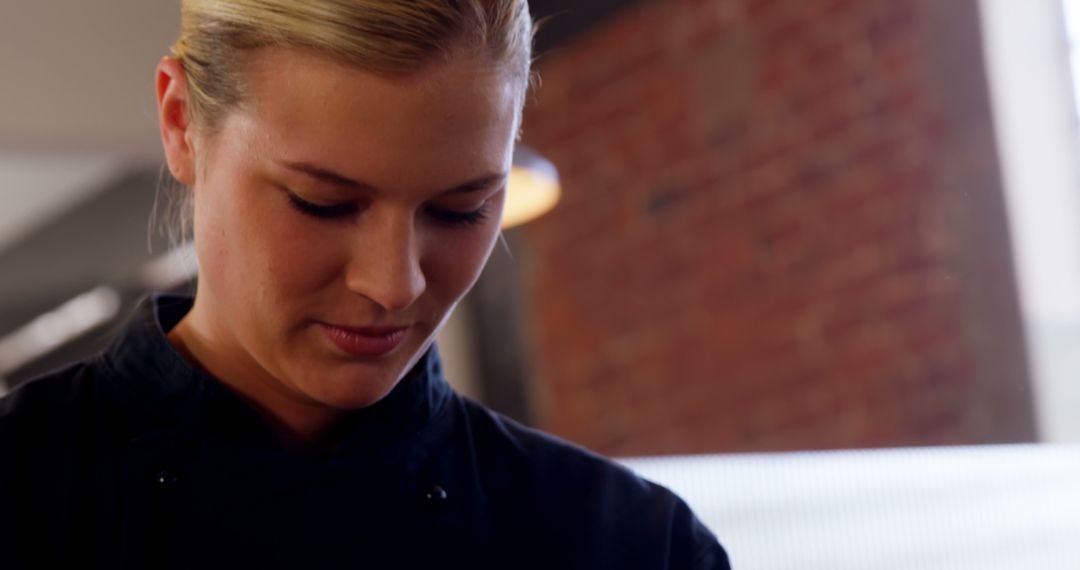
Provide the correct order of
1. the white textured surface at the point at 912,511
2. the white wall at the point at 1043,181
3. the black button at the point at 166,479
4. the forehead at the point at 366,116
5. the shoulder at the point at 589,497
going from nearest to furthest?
1. the forehead at the point at 366,116
2. the black button at the point at 166,479
3. the shoulder at the point at 589,497
4. the white textured surface at the point at 912,511
5. the white wall at the point at 1043,181

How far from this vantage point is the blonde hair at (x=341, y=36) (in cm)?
119

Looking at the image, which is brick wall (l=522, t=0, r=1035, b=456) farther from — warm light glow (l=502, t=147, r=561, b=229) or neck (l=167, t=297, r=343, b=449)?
neck (l=167, t=297, r=343, b=449)

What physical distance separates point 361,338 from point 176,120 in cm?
25

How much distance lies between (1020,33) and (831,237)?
2.37 ft

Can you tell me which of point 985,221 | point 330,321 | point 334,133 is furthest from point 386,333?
point 985,221

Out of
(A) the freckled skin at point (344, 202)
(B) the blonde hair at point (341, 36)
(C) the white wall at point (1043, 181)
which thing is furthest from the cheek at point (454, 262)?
(C) the white wall at point (1043, 181)

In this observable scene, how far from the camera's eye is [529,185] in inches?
121

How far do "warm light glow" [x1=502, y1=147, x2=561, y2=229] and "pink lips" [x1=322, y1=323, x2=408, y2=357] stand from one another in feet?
5.69

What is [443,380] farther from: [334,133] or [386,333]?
[334,133]

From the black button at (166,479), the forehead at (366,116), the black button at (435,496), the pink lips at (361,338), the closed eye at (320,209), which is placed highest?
the forehead at (366,116)

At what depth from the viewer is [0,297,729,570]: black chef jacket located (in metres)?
1.26

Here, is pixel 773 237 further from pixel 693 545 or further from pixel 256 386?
pixel 256 386

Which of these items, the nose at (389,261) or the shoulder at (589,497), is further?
the shoulder at (589,497)

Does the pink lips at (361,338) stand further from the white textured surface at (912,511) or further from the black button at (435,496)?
the white textured surface at (912,511)
